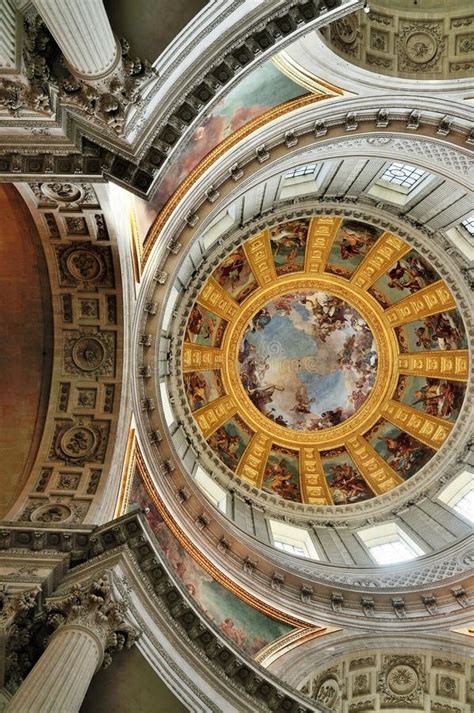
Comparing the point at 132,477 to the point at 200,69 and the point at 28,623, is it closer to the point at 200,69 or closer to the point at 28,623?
the point at 28,623

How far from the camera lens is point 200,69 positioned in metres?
7.99

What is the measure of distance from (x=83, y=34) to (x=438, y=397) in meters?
18.5

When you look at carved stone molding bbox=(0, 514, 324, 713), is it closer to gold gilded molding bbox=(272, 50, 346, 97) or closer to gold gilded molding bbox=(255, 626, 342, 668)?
gold gilded molding bbox=(255, 626, 342, 668)

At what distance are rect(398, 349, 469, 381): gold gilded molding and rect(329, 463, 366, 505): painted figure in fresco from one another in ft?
15.4

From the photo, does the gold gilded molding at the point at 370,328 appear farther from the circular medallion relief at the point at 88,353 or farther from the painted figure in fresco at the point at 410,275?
the circular medallion relief at the point at 88,353

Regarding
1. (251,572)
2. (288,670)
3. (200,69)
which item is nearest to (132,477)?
(251,572)

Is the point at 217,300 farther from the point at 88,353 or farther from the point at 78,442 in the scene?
the point at 78,442

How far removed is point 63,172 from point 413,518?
52.3 feet

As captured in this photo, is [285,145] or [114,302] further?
[285,145]

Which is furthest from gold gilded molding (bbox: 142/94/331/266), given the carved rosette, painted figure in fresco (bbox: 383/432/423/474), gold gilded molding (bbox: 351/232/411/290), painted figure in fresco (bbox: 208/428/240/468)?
painted figure in fresco (bbox: 383/432/423/474)

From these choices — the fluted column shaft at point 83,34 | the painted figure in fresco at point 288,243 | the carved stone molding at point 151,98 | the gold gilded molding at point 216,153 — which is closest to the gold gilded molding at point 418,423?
the painted figure in fresco at point 288,243

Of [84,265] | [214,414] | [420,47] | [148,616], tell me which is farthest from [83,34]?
[214,414]

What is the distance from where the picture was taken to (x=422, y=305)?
2114cm

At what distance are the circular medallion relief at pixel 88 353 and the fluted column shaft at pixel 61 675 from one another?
5088mm
